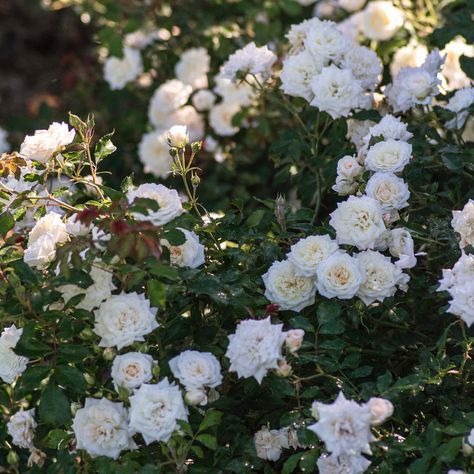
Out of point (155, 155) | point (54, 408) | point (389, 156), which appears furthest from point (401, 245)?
point (155, 155)

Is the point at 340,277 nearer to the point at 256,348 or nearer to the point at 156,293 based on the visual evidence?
the point at 256,348

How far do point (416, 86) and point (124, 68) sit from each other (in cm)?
171

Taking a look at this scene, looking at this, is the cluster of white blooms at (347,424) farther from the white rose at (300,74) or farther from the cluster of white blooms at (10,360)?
the white rose at (300,74)

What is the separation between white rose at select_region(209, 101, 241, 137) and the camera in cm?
349

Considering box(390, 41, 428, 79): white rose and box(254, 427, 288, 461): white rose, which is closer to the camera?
box(254, 427, 288, 461): white rose

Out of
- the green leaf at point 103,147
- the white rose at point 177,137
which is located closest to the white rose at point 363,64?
the white rose at point 177,137

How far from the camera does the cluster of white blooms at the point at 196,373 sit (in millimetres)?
1772

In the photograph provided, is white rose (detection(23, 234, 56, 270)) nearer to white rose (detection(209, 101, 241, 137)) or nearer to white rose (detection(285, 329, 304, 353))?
white rose (detection(285, 329, 304, 353))

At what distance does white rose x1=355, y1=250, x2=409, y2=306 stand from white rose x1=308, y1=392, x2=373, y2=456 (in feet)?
1.28

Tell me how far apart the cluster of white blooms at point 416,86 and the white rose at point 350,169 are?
0.41 metres

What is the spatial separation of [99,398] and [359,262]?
590 mm

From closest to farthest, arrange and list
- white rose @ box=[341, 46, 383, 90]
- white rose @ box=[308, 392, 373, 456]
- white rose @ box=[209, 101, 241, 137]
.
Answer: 1. white rose @ box=[308, 392, 373, 456]
2. white rose @ box=[341, 46, 383, 90]
3. white rose @ box=[209, 101, 241, 137]

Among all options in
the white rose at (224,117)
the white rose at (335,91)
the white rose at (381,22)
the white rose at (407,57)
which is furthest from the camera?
the white rose at (224,117)

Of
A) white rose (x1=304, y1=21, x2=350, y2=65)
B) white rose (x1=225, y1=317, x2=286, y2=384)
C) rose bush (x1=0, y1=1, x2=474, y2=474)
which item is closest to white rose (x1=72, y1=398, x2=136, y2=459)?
rose bush (x1=0, y1=1, x2=474, y2=474)
